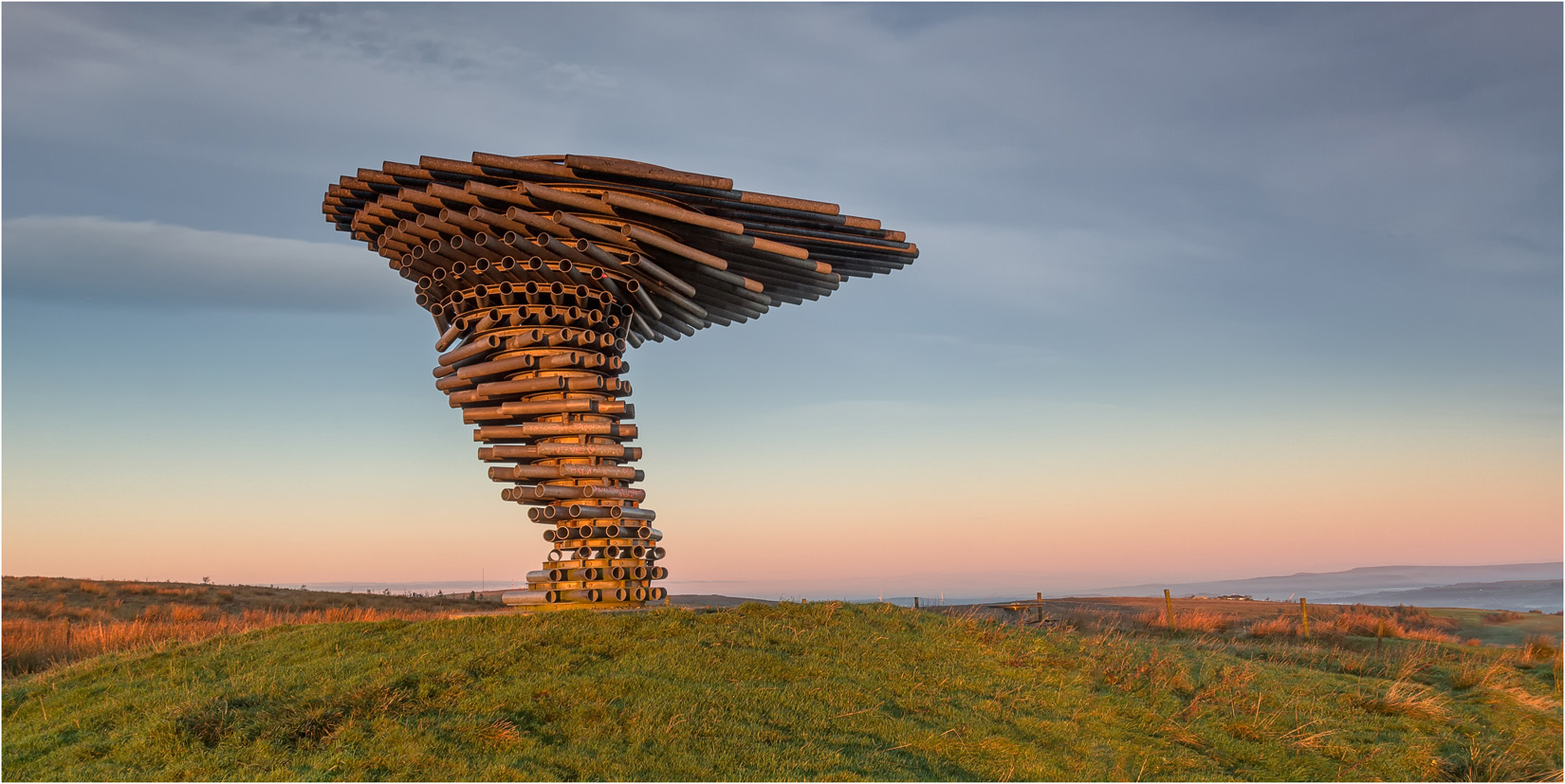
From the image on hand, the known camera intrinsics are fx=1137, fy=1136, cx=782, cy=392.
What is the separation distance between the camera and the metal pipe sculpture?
14469 mm

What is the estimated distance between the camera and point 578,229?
1446 cm

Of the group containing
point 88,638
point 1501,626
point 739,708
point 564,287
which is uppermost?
point 564,287

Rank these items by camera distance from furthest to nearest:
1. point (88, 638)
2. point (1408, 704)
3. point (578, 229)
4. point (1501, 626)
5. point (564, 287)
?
point (1501, 626)
point (88, 638)
point (564, 287)
point (578, 229)
point (1408, 704)

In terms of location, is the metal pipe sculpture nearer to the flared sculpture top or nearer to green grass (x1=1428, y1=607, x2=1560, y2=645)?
the flared sculpture top

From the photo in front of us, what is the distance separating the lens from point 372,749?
334 inches

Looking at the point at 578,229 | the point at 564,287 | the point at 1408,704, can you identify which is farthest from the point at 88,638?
the point at 1408,704

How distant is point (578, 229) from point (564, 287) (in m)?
0.86

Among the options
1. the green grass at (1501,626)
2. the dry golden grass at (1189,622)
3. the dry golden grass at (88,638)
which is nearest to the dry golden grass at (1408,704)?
the dry golden grass at (1189,622)

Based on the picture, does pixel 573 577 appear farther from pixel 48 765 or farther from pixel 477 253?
pixel 48 765

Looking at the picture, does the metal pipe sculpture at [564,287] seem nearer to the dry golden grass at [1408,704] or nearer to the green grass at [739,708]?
the green grass at [739,708]

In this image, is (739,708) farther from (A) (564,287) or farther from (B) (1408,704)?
(B) (1408,704)

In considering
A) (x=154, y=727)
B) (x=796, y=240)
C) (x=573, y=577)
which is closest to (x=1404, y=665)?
(x=796, y=240)

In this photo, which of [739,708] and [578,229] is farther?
[578,229]

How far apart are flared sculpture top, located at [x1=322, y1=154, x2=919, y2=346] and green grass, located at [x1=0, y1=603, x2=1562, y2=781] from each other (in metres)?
4.53
